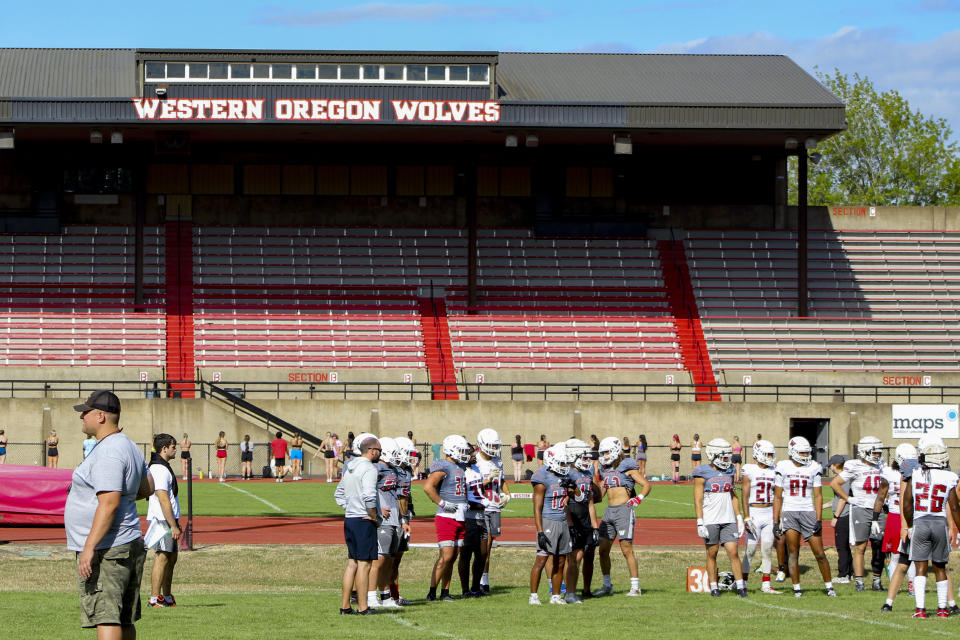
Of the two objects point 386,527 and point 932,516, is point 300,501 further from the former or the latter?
point 932,516

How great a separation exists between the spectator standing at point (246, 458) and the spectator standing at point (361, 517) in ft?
82.7

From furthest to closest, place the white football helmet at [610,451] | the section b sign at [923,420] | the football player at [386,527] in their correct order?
the section b sign at [923,420] < the white football helmet at [610,451] < the football player at [386,527]

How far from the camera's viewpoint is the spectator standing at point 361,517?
15062mm

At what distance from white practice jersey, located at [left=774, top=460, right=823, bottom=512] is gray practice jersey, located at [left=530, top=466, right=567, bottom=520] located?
329 centimetres

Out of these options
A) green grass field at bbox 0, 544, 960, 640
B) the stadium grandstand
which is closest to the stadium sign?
the stadium grandstand

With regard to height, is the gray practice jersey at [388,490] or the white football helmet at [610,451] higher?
the white football helmet at [610,451]

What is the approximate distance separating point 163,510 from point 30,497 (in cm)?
1116

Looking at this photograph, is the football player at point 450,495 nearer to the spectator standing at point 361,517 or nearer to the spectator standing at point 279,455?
the spectator standing at point 361,517

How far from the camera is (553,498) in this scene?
1641 centimetres

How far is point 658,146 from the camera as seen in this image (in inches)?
2031

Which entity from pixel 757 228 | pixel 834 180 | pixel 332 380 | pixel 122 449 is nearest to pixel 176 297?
pixel 332 380

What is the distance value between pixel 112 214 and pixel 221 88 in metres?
7.85

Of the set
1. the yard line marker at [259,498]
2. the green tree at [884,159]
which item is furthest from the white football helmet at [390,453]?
the green tree at [884,159]

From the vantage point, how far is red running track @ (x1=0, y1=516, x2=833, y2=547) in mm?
24312
